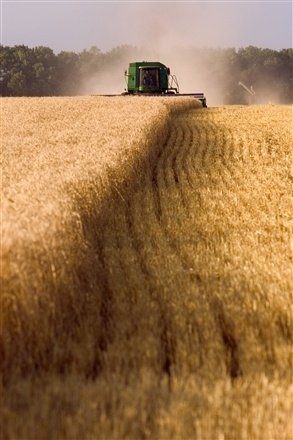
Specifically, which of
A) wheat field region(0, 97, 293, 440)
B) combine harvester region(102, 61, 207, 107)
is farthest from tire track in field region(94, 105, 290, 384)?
combine harvester region(102, 61, 207, 107)

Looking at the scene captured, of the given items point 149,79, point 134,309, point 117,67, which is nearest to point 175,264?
point 134,309

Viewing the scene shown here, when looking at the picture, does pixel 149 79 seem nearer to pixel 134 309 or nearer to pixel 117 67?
pixel 134 309

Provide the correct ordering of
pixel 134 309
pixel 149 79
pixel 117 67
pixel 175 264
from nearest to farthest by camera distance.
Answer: pixel 134 309, pixel 175 264, pixel 149 79, pixel 117 67

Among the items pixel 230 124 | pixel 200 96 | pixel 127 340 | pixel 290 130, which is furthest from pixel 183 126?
pixel 127 340

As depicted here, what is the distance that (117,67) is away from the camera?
9512cm

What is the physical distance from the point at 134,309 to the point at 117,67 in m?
94.2

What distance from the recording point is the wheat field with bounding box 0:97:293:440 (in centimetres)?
278

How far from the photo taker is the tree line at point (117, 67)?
231 ft

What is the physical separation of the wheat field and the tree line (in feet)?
205

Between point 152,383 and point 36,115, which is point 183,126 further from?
point 152,383

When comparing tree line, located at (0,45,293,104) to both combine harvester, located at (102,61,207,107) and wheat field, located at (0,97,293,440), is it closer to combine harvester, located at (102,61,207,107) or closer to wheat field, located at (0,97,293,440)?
combine harvester, located at (102,61,207,107)

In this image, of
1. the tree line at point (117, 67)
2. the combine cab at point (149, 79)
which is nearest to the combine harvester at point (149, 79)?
the combine cab at point (149, 79)

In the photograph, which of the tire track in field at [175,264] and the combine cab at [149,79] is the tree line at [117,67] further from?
the tire track in field at [175,264]

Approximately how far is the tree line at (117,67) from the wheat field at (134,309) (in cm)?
6248
